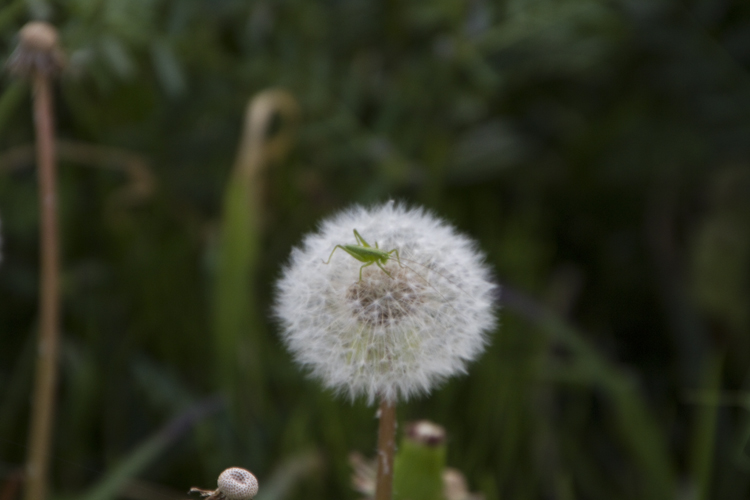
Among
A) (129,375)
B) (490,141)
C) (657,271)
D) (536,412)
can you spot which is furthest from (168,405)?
(657,271)

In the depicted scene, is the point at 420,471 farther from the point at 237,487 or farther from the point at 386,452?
the point at 237,487

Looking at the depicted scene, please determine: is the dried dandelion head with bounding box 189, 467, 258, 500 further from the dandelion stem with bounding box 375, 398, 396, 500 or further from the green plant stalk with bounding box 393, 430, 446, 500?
the green plant stalk with bounding box 393, 430, 446, 500

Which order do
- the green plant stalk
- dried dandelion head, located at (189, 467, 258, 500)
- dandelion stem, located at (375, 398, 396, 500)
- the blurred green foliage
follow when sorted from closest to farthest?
dried dandelion head, located at (189, 467, 258, 500) < dandelion stem, located at (375, 398, 396, 500) < the green plant stalk < the blurred green foliage

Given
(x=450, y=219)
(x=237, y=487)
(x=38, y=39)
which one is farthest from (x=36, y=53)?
(x=450, y=219)

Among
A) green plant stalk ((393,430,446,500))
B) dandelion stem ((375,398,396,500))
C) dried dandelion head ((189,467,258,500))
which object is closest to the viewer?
dried dandelion head ((189,467,258,500))

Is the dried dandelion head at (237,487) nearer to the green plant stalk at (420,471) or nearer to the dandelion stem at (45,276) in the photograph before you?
the green plant stalk at (420,471)

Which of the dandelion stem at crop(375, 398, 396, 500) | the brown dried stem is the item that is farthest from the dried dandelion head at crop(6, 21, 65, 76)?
the dandelion stem at crop(375, 398, 396, 500)
